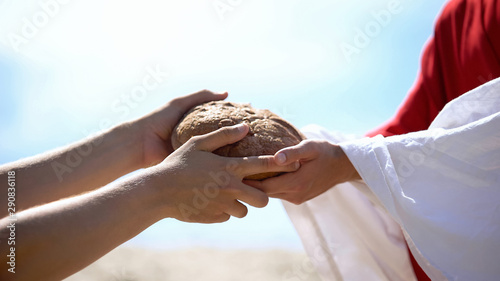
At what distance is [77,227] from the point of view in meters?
1.69

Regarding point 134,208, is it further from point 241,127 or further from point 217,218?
point 241,127

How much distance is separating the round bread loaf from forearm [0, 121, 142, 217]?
17.4 inches

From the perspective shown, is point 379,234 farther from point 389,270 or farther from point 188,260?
point 188,260

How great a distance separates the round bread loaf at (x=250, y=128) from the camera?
7.41 ft

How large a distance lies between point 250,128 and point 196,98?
72 centimetres

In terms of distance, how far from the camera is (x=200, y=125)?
7.79 ft

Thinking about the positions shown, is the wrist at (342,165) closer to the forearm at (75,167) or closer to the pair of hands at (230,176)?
the pair of hands at (230,176)

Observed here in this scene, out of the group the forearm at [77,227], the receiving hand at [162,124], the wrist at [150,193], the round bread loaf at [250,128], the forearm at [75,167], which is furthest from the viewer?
the receiving hand at [162,124]

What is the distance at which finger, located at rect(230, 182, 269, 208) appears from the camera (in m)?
2.16

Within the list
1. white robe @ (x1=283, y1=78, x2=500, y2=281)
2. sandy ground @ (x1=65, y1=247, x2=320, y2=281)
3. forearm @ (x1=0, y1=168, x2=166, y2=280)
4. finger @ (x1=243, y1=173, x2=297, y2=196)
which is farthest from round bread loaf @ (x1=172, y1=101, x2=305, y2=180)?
sandy ground @ (x1=65, y1=247, x2=320, y2=281)

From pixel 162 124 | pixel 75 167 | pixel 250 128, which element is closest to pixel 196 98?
pixel 162 124

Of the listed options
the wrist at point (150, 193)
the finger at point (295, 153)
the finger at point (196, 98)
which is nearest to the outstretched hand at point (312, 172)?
the finger at point (295, 153)

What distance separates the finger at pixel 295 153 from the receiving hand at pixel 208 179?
2.1 inches

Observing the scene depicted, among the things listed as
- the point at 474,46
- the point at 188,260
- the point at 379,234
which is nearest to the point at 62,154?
Result: the point at 379,234
